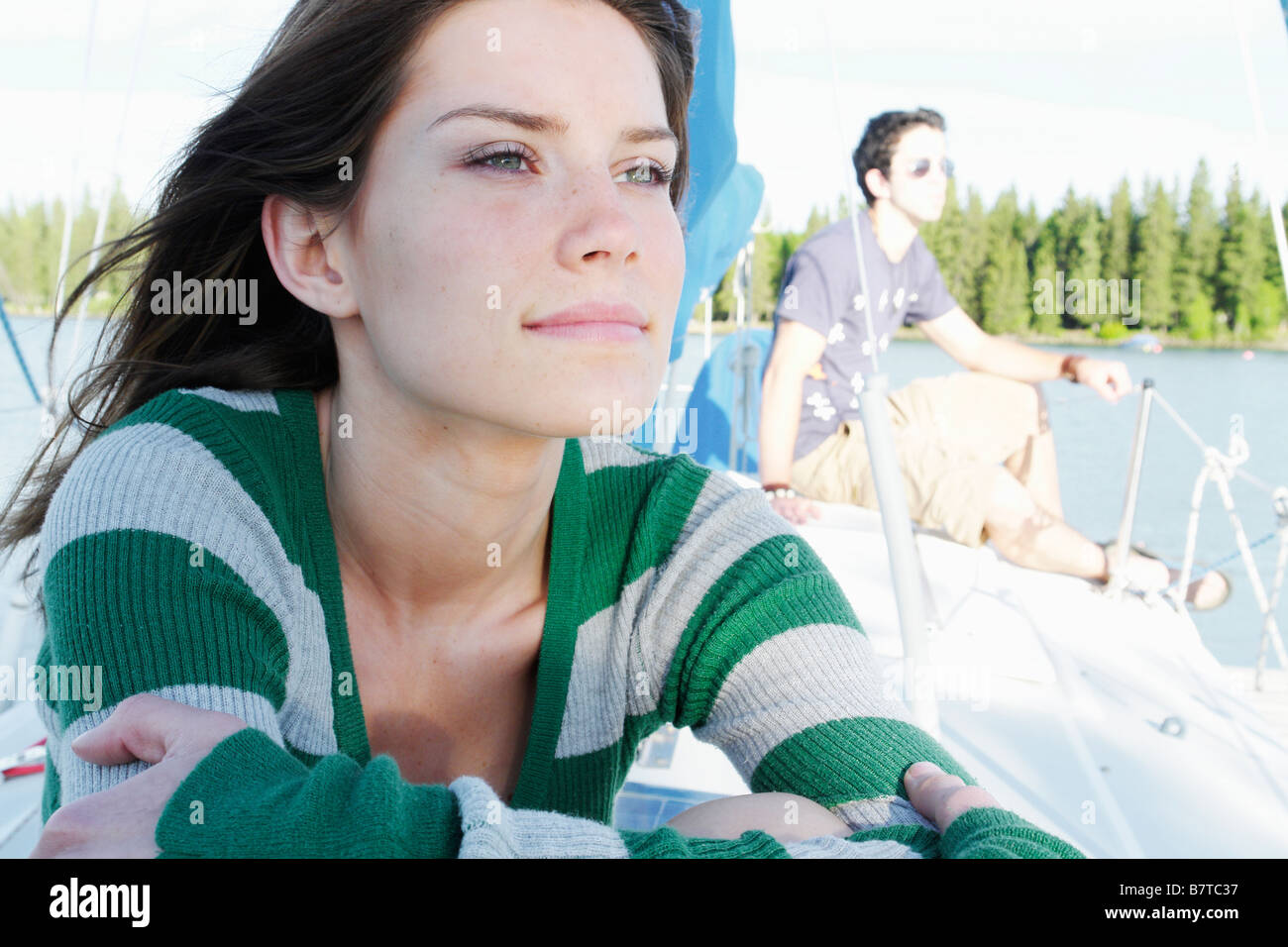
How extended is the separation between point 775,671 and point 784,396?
1.89m

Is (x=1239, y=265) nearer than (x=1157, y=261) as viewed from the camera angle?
No

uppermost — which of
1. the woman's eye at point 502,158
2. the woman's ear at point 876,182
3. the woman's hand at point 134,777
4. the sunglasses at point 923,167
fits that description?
the sunglasses at point 923,167

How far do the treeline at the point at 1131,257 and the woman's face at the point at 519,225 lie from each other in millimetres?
8615

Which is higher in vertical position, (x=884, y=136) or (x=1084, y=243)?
(x=1084, y=243)

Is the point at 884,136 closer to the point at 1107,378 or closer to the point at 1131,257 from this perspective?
the point at 1107,378

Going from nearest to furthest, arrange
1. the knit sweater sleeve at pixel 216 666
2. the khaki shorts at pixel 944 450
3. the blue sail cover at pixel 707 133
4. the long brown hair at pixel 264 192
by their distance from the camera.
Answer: the knit sweater sleeve at pixel 216 666 → the long brown hair at pixel 264 192 → the blue sail cover at pixel 707 133 → the khaki shorts at pixel 944 450

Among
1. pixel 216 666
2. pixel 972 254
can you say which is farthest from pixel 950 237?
pixel 216 666

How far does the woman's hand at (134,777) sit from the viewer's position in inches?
21.4

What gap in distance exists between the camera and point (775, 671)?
2.68 ft

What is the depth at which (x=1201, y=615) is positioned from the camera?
424 cm

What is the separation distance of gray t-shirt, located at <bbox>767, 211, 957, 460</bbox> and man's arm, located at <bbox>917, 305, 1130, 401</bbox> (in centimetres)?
5

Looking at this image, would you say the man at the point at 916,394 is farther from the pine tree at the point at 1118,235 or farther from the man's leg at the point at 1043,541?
the pine tree at the point at 1118,235

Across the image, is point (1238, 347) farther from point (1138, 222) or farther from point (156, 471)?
point (156, 471)

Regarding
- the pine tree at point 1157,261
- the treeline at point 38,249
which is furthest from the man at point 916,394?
the pine tree at point 1157,261
